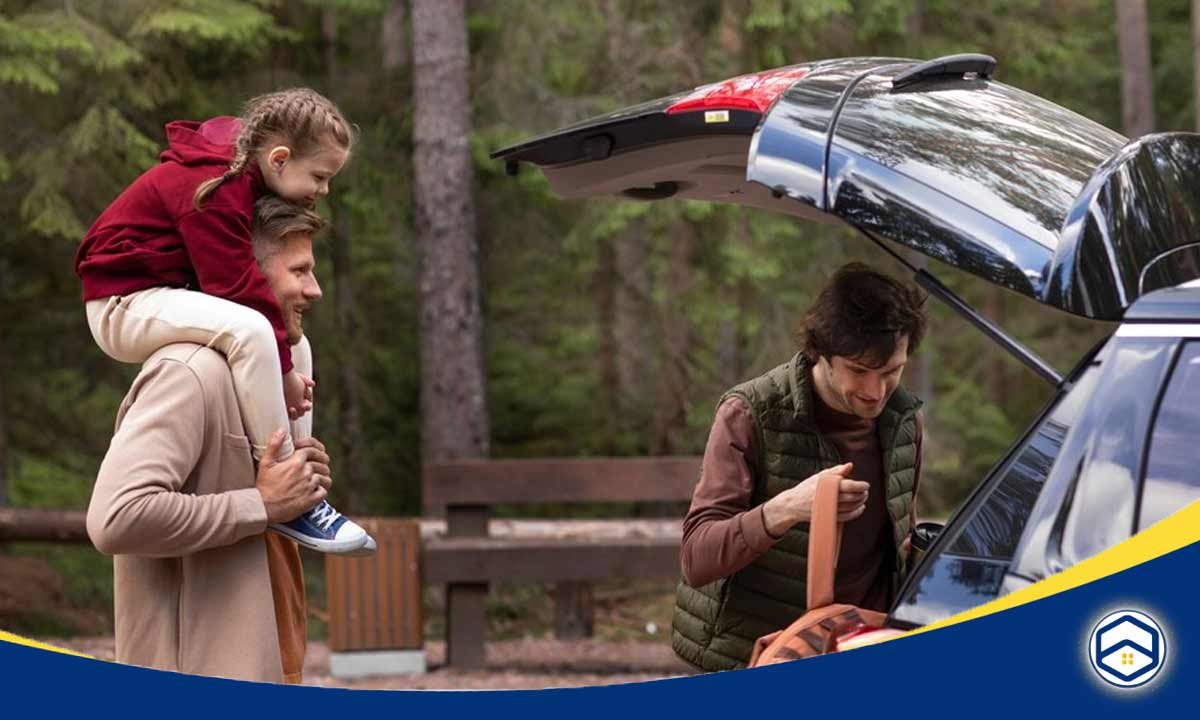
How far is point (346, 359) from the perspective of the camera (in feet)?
49.9

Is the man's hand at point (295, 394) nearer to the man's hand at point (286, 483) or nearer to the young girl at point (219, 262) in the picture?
the young girl at point (219, 262)

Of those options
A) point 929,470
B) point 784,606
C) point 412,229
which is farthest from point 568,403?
point 784,606

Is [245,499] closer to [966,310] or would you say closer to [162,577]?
[162,577]

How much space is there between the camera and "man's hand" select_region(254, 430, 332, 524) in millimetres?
3033

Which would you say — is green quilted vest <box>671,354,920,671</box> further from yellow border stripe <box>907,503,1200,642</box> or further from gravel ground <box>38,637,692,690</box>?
gravel ground <box>38,637,692,690</box>

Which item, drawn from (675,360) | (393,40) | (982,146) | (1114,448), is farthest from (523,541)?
(393,40)

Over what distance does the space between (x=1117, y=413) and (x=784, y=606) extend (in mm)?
1406

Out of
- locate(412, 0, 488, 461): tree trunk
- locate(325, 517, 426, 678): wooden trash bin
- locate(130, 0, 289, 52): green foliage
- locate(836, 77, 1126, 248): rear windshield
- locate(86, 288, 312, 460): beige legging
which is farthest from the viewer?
locate(412, 0, 488, 461): tree trunk

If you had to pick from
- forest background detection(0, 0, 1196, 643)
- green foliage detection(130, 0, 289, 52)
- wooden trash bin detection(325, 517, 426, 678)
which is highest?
green foliage detection(130, 0, 289, 52)

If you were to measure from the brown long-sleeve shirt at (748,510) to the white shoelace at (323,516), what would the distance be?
0.80 m

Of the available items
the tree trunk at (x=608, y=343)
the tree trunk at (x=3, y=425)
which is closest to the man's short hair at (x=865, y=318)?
the tree trunk at (x=3, y=425)

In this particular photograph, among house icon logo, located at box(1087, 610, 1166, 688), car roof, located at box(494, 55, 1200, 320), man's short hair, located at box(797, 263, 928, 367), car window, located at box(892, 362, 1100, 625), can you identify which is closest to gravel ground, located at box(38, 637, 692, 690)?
man's short hair, located at box(797, 263, 928, 367)

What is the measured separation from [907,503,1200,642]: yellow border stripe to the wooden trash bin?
7.80 m

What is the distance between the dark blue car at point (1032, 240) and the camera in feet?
7.44
